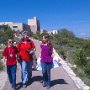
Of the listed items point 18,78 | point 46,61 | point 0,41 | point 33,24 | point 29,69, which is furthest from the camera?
point 33,24

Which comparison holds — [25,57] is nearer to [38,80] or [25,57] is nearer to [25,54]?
[25,54]

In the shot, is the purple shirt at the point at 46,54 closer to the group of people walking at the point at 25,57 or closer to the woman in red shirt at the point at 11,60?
the group of people walking at the point at 25,57

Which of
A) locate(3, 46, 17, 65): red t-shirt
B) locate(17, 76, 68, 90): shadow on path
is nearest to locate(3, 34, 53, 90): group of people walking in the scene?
locate(3, 46, 17, 65): red t-shirt

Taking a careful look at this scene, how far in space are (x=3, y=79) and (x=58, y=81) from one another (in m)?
2.56

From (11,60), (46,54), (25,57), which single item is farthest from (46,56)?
(11,60)

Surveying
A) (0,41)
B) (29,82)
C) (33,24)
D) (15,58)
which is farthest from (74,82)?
(33,24)

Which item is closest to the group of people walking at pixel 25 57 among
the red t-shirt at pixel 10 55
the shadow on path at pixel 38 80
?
the red t-shirt at pixel 10 55

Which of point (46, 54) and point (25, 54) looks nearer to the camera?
point (46, 54)

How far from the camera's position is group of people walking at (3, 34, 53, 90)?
39.2 feet

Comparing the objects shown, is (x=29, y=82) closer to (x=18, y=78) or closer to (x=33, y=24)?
(x=18, y=78)

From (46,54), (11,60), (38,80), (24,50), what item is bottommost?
(38,80)

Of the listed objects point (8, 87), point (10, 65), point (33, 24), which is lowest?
point (8, 87)

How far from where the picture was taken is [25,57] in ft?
40.4

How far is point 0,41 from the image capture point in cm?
5434
